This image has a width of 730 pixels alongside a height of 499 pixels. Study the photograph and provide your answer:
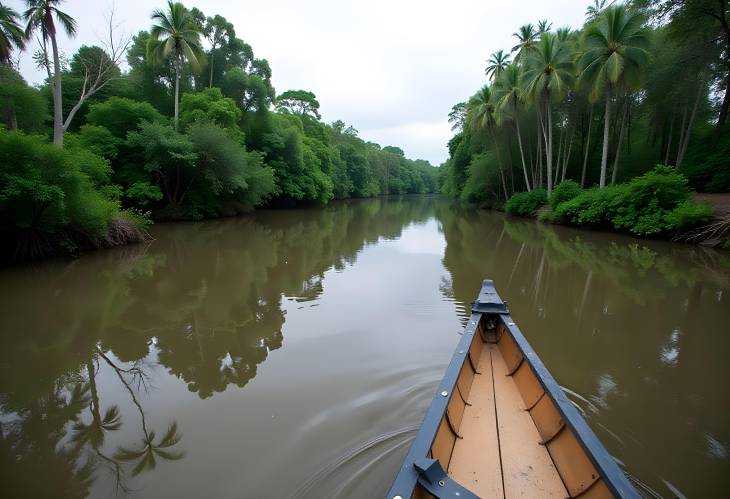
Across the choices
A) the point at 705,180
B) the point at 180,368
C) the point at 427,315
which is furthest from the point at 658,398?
the point at 705,180

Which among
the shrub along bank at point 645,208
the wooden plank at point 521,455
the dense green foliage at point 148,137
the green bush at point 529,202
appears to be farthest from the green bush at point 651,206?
the dense green foliage at point 148,137

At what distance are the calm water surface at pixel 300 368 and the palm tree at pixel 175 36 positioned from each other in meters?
16.7

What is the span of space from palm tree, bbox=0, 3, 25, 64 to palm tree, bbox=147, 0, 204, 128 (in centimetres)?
679

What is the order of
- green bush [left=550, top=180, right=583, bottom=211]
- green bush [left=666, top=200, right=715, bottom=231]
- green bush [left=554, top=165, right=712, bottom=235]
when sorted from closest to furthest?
green bush [left=666, top=200, right=715, bottom=231], green bush [left=554, top=165, right=712, bottom=235], green bush [left=550, top=180, right=583, bottom=211]

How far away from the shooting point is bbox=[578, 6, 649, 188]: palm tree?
55.0 ft

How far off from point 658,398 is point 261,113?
103 ft

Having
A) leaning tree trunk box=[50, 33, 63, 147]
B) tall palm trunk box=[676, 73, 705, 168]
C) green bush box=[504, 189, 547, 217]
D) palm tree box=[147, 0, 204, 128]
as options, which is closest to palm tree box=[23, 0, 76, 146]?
leaning tree trunk box=[50, 33, 63, 147]

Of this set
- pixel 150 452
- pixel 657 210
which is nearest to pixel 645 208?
pixel 657 210

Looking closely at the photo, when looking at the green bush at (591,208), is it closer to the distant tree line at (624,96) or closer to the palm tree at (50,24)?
the distant tree line at (624,96)

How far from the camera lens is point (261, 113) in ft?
98.8

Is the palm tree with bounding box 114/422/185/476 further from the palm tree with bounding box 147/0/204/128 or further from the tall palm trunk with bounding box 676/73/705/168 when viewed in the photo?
the tall palm trunk with bounding box 676/73/705/168

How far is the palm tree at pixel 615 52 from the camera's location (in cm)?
1677

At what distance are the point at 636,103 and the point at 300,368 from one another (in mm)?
26861

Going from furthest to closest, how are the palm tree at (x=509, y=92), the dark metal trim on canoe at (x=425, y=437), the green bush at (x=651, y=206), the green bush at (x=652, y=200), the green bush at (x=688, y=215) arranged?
the palm tree at (x=509, y=92), the green bush at (x=652, y=200), the green bush at (x=651, y=206), the green bush at (x=688, y=215), the dark metal trim on canoe at (x=425, y=437)
